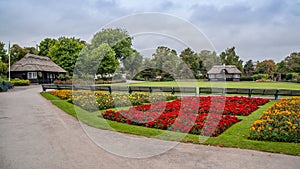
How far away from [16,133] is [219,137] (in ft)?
20.8

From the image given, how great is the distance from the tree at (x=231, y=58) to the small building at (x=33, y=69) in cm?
5216

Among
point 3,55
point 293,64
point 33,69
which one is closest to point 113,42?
point 33,69

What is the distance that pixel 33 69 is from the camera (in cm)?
4444

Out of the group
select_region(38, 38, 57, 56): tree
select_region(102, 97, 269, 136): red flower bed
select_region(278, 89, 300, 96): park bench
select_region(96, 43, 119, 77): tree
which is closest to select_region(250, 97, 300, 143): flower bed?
select_region(102, 97, 269, 136): red flower bed

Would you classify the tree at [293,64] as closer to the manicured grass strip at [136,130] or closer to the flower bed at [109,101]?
the flower bed at [109,101]

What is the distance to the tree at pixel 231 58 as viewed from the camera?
257 feet

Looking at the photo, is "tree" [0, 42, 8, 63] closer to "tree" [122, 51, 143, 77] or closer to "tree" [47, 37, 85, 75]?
"tree" [47, 37, 85, 75]

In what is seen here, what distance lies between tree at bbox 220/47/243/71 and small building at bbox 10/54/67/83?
171 ft

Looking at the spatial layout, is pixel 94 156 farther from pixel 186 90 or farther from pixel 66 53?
pixel 66 53

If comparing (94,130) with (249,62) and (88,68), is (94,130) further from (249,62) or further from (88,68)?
(249,62)

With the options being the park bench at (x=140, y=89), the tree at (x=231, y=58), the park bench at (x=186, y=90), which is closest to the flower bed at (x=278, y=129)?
the park bench at (x=186, y=90)

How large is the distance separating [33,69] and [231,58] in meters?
58.1

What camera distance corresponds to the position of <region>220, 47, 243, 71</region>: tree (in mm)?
78256

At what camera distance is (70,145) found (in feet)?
21.8
